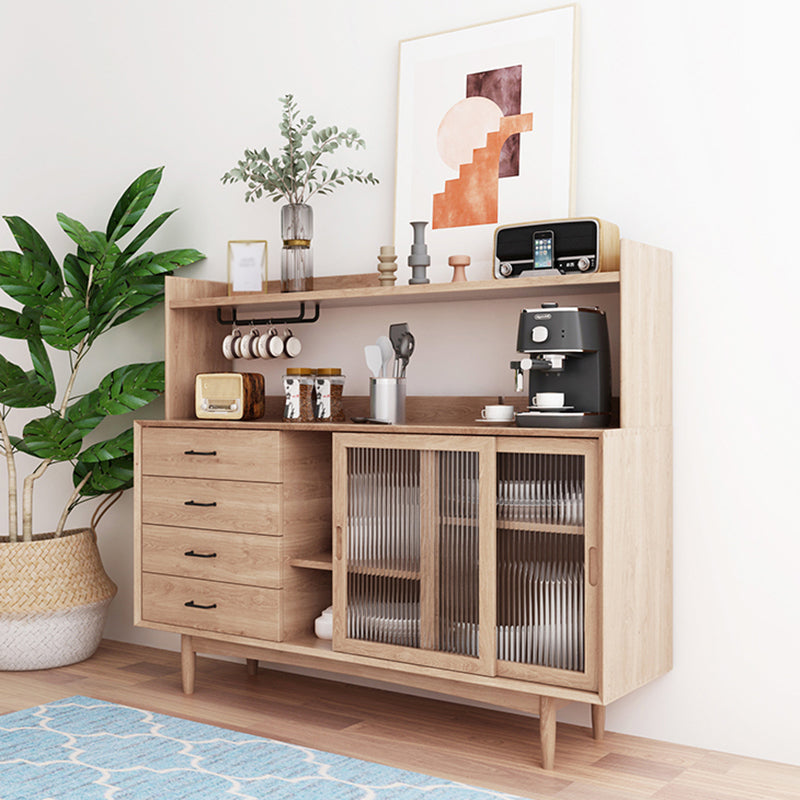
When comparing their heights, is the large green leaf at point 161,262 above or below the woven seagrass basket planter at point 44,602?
above

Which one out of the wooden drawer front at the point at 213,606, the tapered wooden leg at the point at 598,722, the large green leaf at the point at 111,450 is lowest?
the tapered wooden leg at the point at 598,722

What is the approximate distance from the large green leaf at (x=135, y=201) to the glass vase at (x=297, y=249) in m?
0.65

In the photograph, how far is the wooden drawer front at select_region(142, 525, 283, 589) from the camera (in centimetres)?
310

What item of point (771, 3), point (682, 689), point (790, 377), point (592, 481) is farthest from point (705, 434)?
point (771, 3)

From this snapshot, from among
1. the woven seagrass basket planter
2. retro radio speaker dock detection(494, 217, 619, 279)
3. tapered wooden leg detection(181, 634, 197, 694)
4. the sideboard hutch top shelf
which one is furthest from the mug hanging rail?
tapered wooden leg detection(181, 634, 197, 694)

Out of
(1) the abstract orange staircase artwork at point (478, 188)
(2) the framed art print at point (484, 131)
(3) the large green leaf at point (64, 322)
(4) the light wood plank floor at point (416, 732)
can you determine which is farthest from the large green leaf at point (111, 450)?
(1) the abstract orange staircase artwork at point (478, 188)

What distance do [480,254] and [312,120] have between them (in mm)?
762

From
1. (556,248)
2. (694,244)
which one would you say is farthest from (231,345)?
(694,244)

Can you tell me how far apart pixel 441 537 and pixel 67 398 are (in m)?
1.78

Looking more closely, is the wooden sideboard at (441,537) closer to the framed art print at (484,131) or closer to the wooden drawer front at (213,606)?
the wooden drawer front at (213,606)

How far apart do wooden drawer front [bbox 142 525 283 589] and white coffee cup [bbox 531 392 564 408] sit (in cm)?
95

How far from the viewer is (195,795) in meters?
2.45

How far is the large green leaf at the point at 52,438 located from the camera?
3.64 meters

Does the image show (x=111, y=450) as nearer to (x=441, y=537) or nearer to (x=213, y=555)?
(x=213, y=555)
